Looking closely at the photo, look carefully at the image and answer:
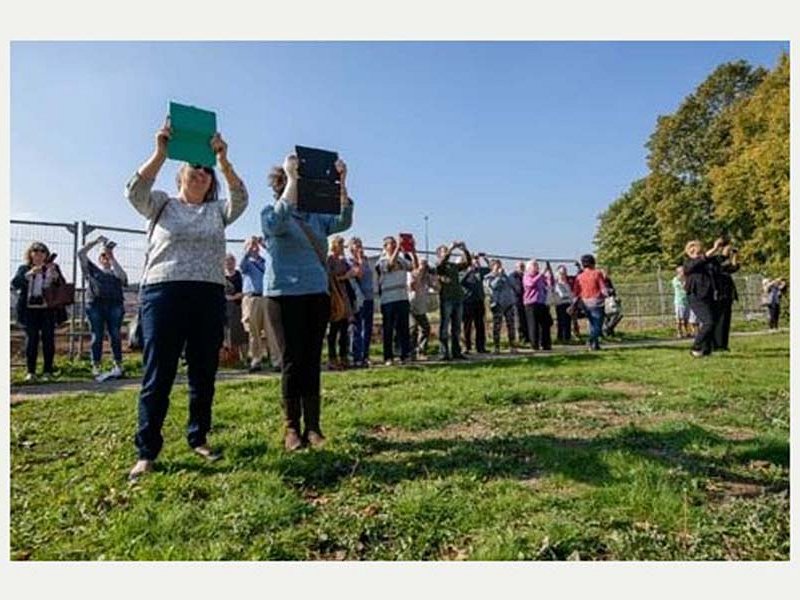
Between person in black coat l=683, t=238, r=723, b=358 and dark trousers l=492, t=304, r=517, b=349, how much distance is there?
3.83 m

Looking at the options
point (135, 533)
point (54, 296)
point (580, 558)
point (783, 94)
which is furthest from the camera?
point (783, 94)

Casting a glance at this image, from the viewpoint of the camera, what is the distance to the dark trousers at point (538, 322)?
42.7ft

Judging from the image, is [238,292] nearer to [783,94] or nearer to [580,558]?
[580,558]

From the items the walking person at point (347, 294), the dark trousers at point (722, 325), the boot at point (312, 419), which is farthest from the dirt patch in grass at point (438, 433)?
the dark trousers at point (722, 325)

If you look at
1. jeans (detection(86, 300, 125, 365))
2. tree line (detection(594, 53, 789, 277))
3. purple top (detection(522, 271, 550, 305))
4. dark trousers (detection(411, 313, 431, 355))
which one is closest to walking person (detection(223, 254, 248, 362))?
jeans (detection(86, 300, 125, 365))

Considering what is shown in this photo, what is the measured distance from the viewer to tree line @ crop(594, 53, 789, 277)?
2717 cm

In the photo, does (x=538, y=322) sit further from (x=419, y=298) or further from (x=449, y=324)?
(x=419, y=298)

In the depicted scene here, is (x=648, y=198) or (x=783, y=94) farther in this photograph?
(x=648, y=198)

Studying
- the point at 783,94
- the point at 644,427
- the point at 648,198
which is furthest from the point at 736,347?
the point at 648,198

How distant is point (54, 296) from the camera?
8781 millimetres

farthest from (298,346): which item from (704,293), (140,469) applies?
(704,293)

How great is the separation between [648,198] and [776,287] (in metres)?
23.6

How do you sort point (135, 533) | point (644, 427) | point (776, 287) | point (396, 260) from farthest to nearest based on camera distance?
point (776, 287)
point (396, 260)
point (644, 427)
point (135, 533)

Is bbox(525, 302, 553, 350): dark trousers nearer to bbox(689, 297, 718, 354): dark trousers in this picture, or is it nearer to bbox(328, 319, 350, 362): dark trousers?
bbox(689, 297, 718, 354): dark trousers
